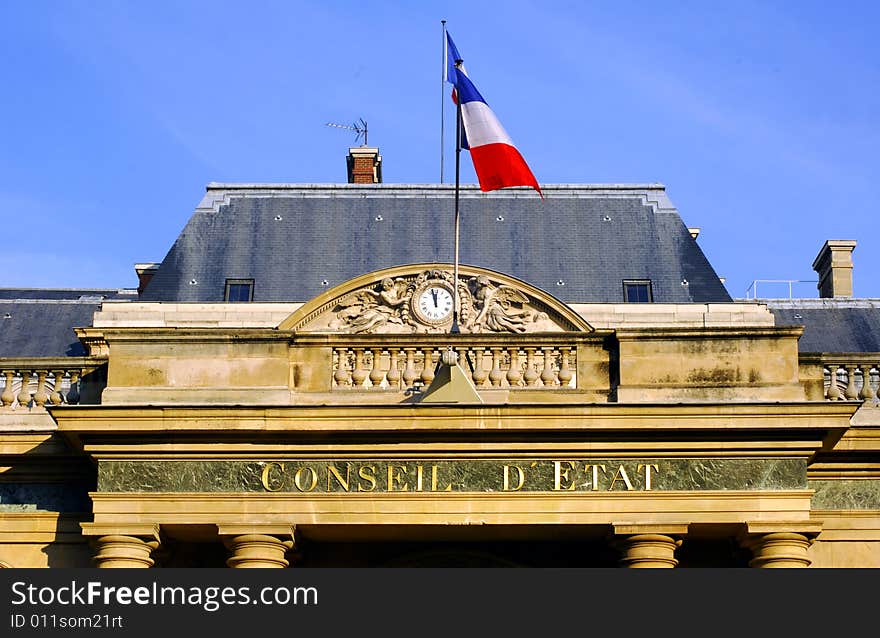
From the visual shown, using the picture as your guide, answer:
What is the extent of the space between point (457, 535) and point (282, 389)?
9.70ft

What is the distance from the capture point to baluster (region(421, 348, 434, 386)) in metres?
24.0

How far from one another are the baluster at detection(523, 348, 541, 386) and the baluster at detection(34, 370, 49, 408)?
6.58 m

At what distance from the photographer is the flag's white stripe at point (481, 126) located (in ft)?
85.7

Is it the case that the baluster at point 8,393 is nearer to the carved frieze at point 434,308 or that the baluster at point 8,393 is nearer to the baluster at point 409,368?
the carved frieze at point 434,308

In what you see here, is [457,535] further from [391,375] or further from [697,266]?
[697,266]

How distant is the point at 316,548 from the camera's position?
24.7 meters

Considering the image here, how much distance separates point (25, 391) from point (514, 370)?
6.75 metres

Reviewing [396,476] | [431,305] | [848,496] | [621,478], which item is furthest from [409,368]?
[848,496]

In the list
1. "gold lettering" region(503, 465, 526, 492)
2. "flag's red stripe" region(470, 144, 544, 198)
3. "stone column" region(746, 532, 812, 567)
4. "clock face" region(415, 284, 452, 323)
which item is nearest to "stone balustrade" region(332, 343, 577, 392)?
"gold lettering" region(503, 465, 526, 492)

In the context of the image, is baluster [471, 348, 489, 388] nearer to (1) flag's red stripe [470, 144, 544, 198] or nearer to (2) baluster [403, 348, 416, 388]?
(2) baluster [403, 348, 416, 388]

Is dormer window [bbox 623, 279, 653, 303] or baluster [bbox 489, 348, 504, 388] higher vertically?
dormer window [bbox 623, 279, 653, 303]

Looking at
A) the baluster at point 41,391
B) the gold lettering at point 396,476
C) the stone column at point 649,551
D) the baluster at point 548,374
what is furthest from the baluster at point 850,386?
the baluster at point 41,391

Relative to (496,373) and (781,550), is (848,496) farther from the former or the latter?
(496,373)

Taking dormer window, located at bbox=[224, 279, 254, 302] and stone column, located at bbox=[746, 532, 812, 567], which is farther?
dormer window, located at bbox=[224, 279, 254, 302]
